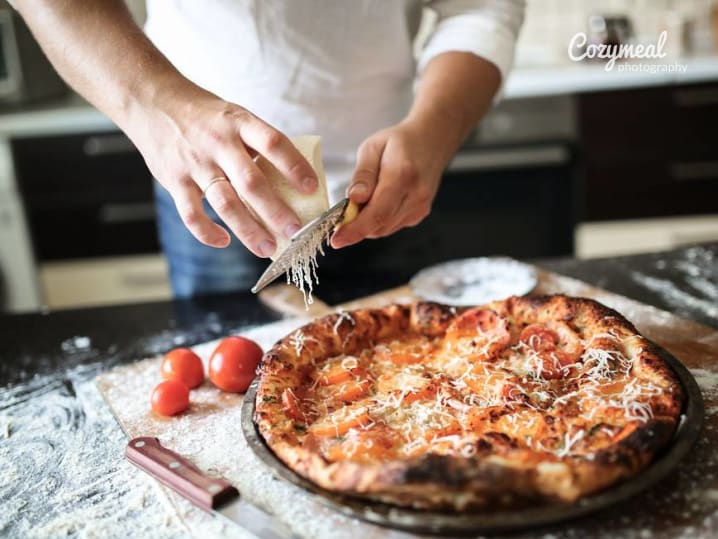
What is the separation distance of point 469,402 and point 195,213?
A: 51 cm

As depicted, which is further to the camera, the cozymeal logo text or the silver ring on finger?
the cozymeal logo text

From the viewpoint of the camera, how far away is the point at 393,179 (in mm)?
1369

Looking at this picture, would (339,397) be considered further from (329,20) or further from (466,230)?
(466,230)

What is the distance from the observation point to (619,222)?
341cm

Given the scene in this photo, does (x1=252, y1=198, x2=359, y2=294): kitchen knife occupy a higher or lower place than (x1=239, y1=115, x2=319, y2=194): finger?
lower

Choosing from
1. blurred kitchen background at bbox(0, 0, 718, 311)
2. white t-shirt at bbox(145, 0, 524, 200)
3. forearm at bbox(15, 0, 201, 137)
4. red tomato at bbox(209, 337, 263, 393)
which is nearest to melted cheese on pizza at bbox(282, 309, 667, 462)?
red tomato at bbox(209, 337, 263, 393)

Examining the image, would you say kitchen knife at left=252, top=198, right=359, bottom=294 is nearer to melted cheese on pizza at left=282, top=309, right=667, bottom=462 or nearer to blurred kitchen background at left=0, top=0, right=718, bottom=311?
melted cheese on pizza at left=282, top=309, right=667, bottom=462

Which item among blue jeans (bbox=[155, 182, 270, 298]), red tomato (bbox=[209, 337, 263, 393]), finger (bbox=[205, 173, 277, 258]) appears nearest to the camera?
finger (bbox=[205, 173, 277, 258])

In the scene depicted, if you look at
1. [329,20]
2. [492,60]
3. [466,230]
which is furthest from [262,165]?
[466,230]

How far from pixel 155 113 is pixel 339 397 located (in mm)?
538

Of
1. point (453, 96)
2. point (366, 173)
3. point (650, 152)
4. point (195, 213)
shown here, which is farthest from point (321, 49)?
point (650, 152)

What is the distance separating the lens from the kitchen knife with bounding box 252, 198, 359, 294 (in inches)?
44.6

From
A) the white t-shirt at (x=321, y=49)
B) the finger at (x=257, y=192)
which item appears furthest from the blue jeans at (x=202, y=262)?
the finger at (x=257, y=192)

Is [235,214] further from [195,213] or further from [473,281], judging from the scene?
[473,281]
